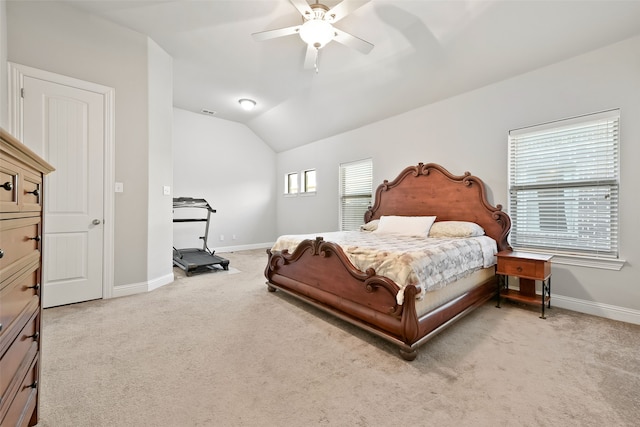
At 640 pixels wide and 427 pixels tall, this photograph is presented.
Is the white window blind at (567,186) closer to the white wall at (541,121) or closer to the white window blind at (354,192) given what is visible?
the white wall at (541,121)

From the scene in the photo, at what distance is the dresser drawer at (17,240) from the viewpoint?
0.90 meters

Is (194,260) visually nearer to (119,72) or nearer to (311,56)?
(119,72)

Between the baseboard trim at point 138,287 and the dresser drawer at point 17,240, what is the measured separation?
2427mm

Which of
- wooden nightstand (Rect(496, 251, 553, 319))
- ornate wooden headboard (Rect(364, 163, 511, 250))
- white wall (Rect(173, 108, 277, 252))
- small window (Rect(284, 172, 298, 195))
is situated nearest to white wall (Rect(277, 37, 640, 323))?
ornate wooden headboard (Rect(364, 163, 511, 250))

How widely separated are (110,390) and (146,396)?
25 centimetres

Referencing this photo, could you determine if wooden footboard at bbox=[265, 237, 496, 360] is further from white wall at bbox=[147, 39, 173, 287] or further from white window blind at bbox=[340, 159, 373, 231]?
white window blind at bbox=[340, 159, 373, 231]

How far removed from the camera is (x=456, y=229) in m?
3.38

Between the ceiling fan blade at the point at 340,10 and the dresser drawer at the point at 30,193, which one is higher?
the ceiling fan blade at the point at 340,10

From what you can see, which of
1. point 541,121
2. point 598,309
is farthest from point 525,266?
point 541,121

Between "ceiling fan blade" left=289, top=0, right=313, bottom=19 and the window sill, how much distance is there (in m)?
3.60

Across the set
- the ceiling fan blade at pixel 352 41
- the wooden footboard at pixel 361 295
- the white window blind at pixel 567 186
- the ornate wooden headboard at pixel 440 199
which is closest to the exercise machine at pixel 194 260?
the wooden footboard at pixel 361 295

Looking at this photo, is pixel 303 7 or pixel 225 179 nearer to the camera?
pixel 303 7

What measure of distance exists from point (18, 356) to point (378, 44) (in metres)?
4.03

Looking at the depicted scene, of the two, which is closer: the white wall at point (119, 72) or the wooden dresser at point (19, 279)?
the wooden dresser at point (19, 279)
